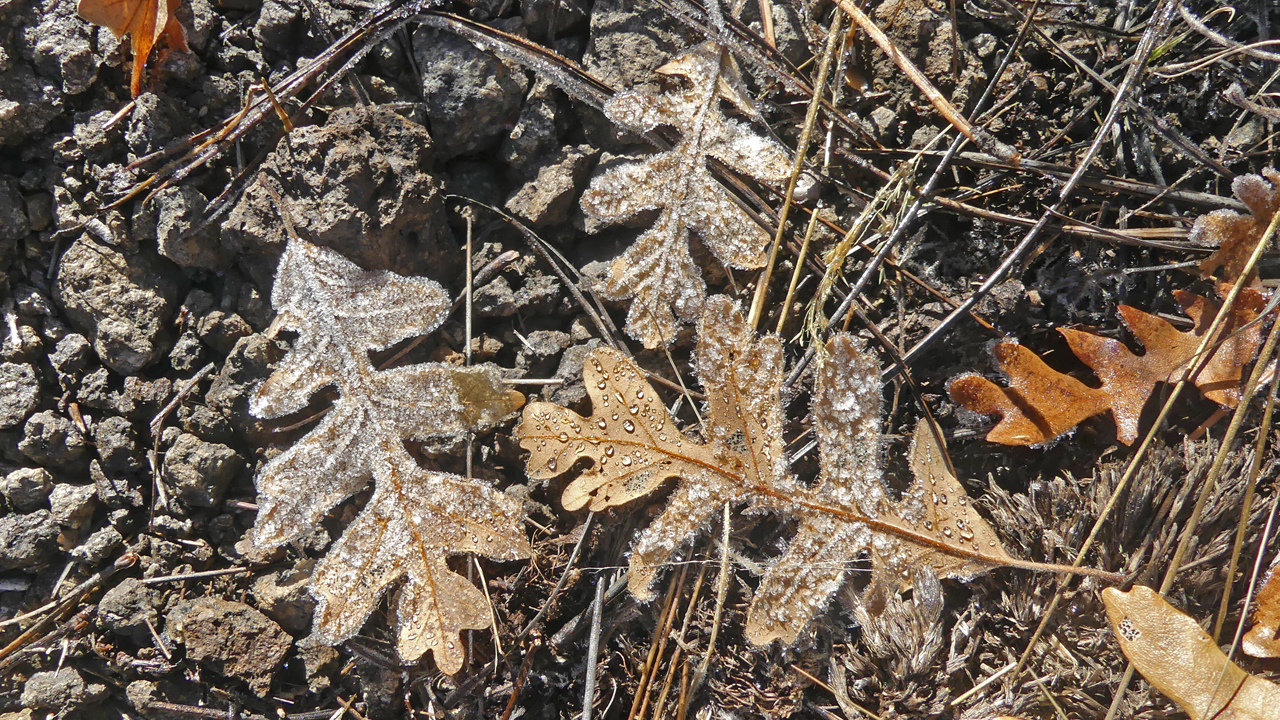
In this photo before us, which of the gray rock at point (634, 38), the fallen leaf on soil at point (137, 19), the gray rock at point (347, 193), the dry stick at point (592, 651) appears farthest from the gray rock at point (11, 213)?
the dry stick at point (592, 651)

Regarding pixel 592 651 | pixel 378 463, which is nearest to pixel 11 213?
pixel 378 463

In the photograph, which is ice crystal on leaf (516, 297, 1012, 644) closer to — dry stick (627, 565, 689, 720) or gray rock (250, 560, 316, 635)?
dry stick (627, 565, 689, 720)

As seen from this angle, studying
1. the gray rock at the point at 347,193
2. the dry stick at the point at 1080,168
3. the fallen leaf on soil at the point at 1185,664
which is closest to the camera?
the fallen leaf on soil at the point at 1185,664

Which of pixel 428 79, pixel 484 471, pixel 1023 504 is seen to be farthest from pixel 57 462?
pixel 1023 504

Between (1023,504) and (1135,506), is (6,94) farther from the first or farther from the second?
(1135,506)

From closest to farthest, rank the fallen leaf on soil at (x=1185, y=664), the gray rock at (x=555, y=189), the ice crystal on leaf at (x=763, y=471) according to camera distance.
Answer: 1. the fallen leaf on soil at (x=1185, y=664)
2. the ice crystal on leaf at (x=763, y=471)
3. the gray rock at (x=555, y=189)

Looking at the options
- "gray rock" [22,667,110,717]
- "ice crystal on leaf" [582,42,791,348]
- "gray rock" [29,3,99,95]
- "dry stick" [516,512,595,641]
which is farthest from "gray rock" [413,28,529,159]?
Result: "gray rock" [22,667,110,717]

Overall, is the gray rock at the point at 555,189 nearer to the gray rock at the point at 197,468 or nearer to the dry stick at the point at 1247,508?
the gray rock at the point at 197,468

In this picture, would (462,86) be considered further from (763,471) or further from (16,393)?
(16,393)
